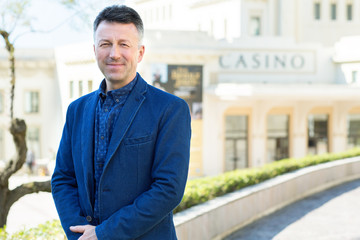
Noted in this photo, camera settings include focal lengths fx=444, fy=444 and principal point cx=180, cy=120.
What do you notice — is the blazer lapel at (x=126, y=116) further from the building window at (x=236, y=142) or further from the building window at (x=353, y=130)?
the building window at (x=353, y=130)

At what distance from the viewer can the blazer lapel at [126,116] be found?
2098 mm

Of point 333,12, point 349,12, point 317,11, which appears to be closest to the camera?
point 317,11

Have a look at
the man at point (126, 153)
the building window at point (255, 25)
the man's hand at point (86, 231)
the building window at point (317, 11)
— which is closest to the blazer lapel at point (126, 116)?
the man at point (126, 153)

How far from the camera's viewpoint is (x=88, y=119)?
2.27 metres

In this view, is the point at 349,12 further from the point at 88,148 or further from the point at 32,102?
the point at 88,148

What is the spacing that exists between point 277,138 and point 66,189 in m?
22.5

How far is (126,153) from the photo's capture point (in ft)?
6.91

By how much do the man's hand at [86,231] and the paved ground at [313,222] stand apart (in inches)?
201

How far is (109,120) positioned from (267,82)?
2172 cm

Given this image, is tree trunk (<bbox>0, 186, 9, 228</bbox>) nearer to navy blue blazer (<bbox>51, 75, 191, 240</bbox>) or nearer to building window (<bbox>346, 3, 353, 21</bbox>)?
navy blue blazer (<bbox>51, 75, 191, 240</bbox>)

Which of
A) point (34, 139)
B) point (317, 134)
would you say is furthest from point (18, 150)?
point (317, 134)

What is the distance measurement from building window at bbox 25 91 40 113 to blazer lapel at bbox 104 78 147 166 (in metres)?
25.5

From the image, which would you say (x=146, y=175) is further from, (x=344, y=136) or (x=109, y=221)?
(x=344, y=136)

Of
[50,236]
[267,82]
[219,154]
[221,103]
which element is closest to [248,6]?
[267,82]
